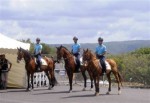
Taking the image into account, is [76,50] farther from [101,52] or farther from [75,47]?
[101,52]

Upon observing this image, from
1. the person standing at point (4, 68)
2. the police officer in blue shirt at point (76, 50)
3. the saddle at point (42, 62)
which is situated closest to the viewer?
the police officer in blue shirt at point (76, 50)

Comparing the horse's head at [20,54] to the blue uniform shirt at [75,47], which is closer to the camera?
the blue uniform shirt at [75,47]

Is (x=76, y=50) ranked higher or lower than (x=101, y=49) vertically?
higher

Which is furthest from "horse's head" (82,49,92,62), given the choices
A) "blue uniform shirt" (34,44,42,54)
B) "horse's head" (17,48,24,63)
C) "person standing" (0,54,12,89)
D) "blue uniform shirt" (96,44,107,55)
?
"person standing" (0,54,12,89)

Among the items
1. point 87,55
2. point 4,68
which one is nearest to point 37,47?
point 4,68

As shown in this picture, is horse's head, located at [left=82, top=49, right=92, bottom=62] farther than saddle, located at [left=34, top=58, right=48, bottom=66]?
No

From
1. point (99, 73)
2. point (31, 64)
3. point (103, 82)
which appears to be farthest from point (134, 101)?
point (103, 82)

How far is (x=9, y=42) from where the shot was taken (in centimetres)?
2708

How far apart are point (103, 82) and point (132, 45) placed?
77.5 m

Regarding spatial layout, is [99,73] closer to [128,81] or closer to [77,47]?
[77,47]

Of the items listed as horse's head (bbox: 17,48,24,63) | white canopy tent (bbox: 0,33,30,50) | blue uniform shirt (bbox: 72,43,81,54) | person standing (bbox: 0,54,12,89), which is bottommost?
person standing (bbox: 0,54,12,89)

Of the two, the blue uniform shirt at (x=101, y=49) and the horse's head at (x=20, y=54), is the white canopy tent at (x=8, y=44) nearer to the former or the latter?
the horse's head at (x=20, y=54)

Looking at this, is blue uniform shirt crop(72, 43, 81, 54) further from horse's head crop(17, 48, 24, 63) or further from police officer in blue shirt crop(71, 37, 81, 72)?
horse's head crop(17, 48, 24, 63)

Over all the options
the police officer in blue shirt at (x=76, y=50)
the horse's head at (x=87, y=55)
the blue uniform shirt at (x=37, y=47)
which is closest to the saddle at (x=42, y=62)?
the blue uniform shirt at (x=37, y=47)
